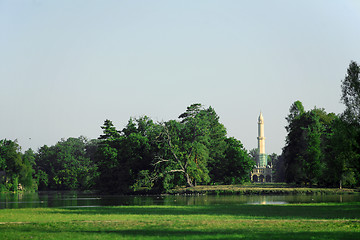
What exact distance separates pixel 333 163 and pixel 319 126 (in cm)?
2057

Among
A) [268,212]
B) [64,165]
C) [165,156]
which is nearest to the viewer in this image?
[268,212]

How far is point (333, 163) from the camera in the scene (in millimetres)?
66125

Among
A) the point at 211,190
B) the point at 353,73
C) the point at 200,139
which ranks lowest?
the point at 211,190

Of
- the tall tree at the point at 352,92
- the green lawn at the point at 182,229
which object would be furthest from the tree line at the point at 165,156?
the green lawn at the point at 182,229

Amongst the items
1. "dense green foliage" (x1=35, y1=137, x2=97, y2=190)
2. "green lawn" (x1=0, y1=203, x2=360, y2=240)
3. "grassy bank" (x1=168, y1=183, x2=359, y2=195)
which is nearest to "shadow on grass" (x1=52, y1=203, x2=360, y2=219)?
"green lawn" (x1=0, y1=203, x2=360, y2=240)

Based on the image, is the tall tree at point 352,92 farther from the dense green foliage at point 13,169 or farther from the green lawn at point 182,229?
the dense green foliage at point 13,169

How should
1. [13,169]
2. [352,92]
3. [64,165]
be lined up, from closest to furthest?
[352,92]
[13,169]
[64,165]

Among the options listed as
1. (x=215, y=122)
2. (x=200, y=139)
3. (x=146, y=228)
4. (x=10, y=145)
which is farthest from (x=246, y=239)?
(x=10, y=145)

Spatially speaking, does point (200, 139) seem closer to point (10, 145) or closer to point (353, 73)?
point (353, 73)

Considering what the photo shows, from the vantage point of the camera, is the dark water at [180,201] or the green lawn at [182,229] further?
the dark water at [180,201]

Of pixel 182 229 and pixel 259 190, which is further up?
pixel 182 229

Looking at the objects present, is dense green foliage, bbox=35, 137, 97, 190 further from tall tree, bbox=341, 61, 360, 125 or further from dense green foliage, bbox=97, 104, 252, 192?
tall tree, bbox=341, 61, 360, 125

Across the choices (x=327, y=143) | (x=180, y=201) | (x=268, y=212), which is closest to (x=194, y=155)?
(x=327, y=143)

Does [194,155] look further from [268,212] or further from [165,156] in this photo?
[268,212]
